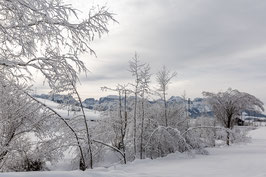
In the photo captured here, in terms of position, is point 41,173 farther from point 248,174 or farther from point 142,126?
point 142,126

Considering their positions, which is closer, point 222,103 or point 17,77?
point 17,77

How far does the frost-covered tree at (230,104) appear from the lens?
22.4 meters

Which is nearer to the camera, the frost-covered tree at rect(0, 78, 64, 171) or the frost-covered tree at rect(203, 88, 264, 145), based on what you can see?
the frost-covered tree at rect(0, 78, 64, 171)

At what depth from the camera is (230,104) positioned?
22.4 metres

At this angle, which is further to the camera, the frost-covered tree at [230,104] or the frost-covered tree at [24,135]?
the frost-covered tree at [230,104]

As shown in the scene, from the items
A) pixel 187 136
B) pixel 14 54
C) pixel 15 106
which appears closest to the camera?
pixel 14 54

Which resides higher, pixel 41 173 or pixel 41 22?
pixel 41 22

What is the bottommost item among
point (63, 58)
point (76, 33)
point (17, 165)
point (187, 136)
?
point (17, 165)

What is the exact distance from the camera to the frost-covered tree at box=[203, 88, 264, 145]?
22359 mm

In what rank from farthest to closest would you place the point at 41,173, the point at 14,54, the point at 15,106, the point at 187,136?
the point at 187,136
the point at 15,106
the point at 14,54
the point at 41,173

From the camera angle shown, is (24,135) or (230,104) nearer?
(24,135)

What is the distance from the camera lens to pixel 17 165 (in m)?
13.4

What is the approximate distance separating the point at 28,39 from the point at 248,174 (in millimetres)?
6638

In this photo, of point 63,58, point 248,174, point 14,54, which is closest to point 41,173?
point 63,58
